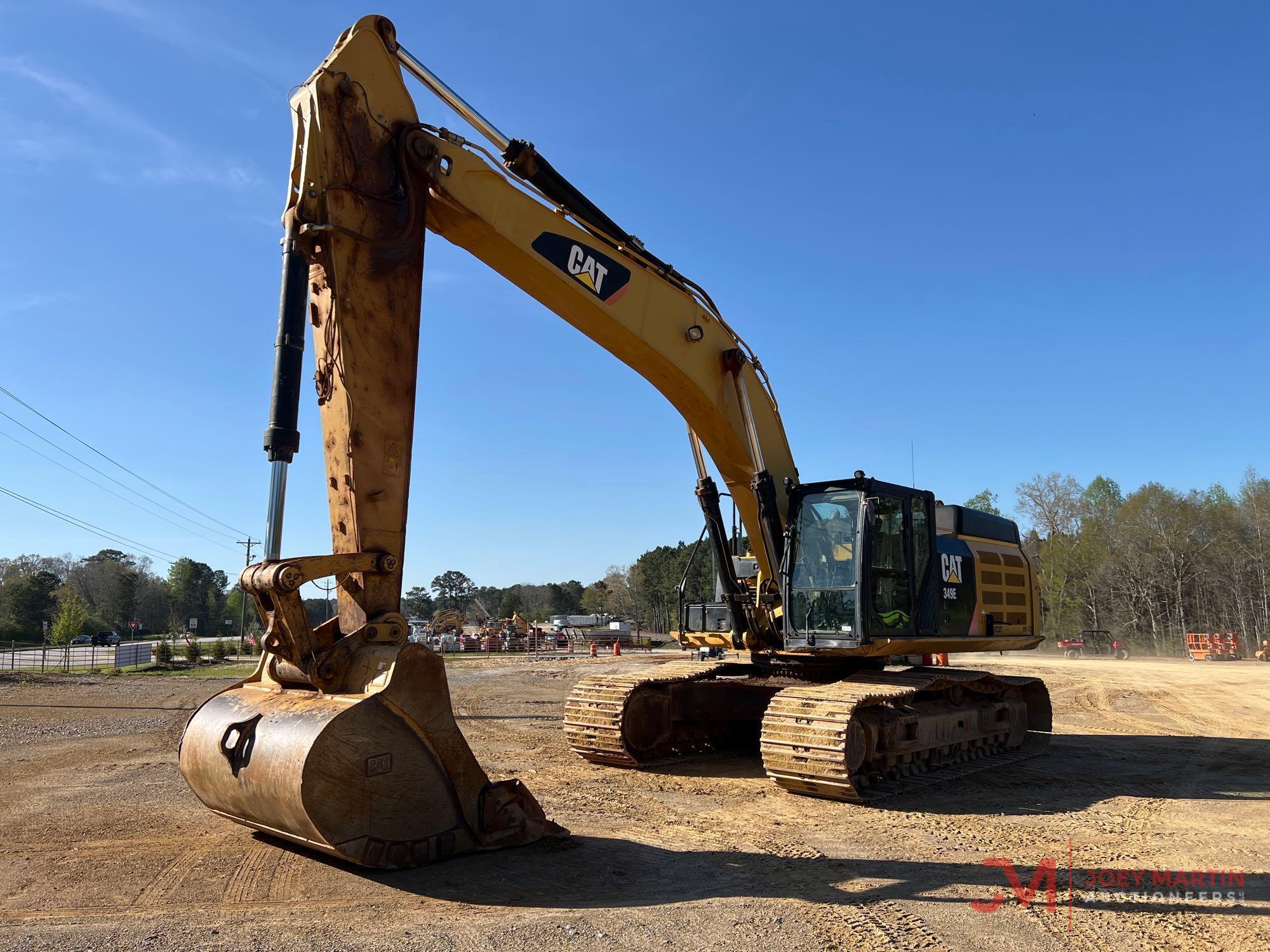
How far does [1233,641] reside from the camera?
39.0 metres

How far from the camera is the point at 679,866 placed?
5.84 meters

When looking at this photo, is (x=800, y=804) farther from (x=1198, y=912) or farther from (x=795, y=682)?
(x=1198, y=912)

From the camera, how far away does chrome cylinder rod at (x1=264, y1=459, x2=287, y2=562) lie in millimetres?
5555

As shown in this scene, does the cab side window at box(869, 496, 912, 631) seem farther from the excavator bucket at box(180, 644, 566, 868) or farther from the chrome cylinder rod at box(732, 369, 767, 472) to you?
the excavator bucket at box(180, 644, 566, 868)

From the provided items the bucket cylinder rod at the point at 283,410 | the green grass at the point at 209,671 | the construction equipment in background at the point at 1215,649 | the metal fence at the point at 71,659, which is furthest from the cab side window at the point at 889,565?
the construction equipment in background at the point at 1215,649

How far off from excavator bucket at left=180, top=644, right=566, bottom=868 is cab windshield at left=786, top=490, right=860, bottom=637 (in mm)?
4057

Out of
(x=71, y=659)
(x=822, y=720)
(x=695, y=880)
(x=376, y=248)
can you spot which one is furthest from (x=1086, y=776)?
(x=71, y=659)

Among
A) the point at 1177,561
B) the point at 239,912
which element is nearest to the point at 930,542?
the point at 239,912

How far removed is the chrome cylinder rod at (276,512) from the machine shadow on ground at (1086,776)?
537cm

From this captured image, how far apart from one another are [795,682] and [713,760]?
141 centimetres

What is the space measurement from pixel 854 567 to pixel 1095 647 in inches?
1695

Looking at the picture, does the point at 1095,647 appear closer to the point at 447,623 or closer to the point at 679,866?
the point at 447,623

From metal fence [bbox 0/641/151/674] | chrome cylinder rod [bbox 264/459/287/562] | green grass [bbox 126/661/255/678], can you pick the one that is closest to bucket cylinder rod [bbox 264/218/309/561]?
chrome cylinder rod [bbox 264/459/287/562]

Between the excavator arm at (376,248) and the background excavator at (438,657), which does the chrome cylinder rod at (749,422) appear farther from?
the excavator arm at (376,248)
